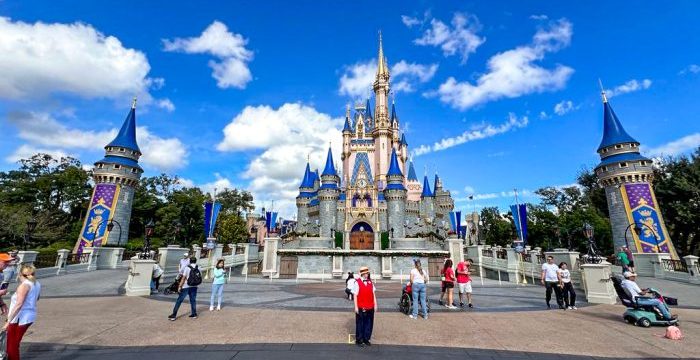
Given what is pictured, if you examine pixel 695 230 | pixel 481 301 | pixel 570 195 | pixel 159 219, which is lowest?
pixel 481 301

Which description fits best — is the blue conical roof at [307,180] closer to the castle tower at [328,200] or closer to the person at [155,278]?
the castle tower at [328,200]

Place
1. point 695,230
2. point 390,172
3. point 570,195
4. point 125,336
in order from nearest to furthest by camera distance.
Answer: point 125,336
point 695,230
point 390,172
point 570,195

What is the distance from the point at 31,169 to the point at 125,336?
58.6m

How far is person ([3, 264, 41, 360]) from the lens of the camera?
4.38m

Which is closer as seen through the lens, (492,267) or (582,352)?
(582,352)

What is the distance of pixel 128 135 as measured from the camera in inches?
1572

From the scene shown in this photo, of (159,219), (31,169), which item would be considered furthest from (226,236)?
(31,169)

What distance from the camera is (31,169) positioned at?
4688 centimetres

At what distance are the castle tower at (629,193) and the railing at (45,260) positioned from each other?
145 feet

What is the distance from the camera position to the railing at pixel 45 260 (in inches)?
693

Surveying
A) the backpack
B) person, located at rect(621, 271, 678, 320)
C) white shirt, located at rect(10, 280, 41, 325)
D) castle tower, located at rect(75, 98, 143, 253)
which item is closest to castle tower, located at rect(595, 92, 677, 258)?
person, located at rect(621, 271, 678, 320)

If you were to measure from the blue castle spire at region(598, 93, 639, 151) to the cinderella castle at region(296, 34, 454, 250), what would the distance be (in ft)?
77.3

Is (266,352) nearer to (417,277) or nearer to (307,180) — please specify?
(417,277)

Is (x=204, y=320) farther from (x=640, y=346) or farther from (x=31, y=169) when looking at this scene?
(x=31, y=169)
